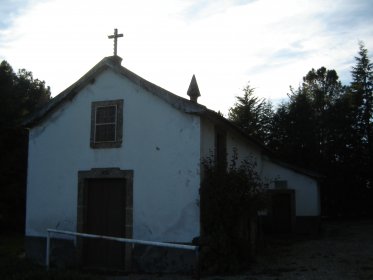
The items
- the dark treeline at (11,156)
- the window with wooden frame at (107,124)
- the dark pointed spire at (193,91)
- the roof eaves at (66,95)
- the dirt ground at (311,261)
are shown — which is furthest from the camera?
the dark treeline at (11,156)

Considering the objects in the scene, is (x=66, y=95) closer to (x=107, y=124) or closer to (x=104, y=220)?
(x=107, y=124)

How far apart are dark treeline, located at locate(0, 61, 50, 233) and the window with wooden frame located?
10461mm

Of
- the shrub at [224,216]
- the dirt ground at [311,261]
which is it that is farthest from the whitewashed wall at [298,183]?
the shrub at [224,216]

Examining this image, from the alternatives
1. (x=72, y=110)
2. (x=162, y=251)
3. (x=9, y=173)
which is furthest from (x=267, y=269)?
(x=9, y=173)

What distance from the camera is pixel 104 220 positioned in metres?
12.2

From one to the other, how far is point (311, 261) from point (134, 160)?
5260 mm

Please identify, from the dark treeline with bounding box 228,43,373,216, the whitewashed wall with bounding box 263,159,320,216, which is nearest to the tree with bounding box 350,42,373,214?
the dark treeline with bounding box 228,43,373,216

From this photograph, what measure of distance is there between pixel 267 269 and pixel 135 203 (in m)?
3.67

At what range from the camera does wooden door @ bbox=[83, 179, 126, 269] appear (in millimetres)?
11922

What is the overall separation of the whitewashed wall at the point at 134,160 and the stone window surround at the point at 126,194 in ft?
0.40

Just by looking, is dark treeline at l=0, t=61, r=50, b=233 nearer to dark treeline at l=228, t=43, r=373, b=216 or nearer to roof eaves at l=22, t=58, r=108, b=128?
roof eaves at l=22, t=58, r=108, b=128

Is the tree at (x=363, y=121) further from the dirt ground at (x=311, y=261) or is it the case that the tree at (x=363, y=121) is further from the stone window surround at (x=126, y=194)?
the stone window surround at (x=126, y=194)

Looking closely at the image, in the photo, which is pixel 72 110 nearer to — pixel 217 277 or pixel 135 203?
pixel 135 203

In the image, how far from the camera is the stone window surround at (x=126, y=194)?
11576mm
